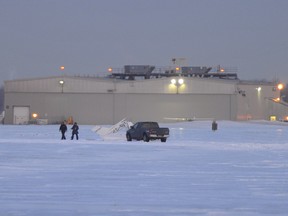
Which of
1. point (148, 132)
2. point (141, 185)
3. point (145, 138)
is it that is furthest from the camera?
point (145, 138)

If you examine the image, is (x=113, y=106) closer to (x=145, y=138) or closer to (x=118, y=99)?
(x=118, y=99)

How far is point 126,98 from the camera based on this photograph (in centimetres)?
8331

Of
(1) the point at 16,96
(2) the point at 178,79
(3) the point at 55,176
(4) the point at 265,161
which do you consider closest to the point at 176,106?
(2) the point at 178,79

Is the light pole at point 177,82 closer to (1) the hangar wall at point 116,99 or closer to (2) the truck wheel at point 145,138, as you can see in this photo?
(1) the hangar wall at point 116,99

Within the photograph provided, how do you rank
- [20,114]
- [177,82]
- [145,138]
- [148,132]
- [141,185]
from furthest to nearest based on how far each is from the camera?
[20,114] → [177,82] → [145,138] → [148,132] → [141,185]

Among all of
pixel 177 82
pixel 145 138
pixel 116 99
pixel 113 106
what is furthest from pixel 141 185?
pixel 116 99

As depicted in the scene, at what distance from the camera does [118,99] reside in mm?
83250

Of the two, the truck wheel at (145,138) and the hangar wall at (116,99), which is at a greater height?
the hangar wall at (116,99)

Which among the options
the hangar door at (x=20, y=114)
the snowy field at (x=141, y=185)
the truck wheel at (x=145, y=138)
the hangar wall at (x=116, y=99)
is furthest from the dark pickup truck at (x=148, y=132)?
the hangar door at (x=20, y=114)

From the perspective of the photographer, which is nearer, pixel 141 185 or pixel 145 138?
pixel 141 185

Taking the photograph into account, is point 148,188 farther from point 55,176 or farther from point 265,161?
point 265,161

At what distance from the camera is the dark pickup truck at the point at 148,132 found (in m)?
39.0

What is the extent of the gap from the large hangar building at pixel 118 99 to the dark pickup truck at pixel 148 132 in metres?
41.8

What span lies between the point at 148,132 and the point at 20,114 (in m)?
47.4
